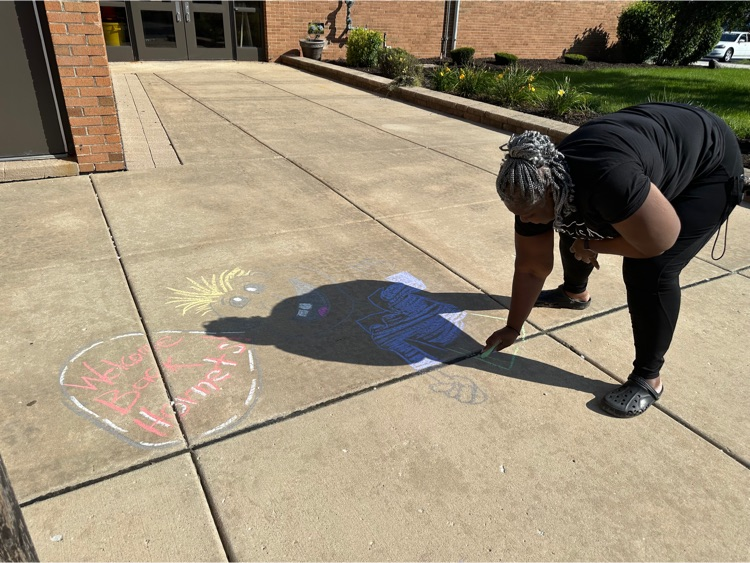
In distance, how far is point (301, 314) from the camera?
321cm

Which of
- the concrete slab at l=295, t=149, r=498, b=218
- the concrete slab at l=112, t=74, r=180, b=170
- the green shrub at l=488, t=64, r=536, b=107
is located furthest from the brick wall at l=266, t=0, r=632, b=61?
the concrete slab at l=295, t=149, r=498, b=218

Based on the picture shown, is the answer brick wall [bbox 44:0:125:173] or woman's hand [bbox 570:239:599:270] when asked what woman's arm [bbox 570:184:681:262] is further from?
brick wall [bbox 44:0:125:173]

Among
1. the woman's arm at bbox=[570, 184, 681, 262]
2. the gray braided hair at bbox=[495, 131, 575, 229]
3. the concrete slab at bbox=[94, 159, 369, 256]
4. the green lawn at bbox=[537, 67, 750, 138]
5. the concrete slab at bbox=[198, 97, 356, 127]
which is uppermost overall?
the gray braided hair at bbox=[495, 131, 575, 229]

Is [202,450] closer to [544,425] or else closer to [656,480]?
[544,425]

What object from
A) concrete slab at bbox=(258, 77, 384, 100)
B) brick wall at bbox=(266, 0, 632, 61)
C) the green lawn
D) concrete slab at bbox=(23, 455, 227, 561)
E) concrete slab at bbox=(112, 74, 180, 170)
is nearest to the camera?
concrete slab at bbox=(23, 455, 227, 561)

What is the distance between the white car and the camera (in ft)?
88.5

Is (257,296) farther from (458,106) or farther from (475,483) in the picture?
(458,106)

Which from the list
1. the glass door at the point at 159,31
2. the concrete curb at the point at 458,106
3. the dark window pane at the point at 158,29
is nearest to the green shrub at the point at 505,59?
the concrete curb at the point at 458,106

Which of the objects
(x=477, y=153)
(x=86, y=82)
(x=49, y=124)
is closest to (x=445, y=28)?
(x=477, y=153)

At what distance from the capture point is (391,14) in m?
16.4

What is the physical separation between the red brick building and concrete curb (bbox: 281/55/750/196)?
124 inches

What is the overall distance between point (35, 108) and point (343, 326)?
4206 millimetres

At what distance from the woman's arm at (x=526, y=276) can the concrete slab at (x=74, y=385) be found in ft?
5.29

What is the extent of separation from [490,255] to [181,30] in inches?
525
